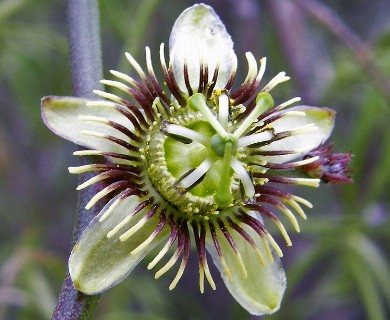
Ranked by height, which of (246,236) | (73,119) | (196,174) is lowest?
(246,236)

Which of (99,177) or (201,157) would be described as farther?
(201,157)

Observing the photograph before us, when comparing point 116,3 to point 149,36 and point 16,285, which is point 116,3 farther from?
point 16,285

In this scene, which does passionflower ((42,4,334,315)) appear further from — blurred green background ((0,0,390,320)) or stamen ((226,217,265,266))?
blurred green background ((0,0,390,320))

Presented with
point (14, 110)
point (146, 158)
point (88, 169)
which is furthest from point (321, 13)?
point (14, 110)

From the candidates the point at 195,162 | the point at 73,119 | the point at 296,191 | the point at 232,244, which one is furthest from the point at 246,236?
the point at 296,191

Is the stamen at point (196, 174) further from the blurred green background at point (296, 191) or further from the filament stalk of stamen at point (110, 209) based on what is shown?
the blurred green background at point (296, 191)

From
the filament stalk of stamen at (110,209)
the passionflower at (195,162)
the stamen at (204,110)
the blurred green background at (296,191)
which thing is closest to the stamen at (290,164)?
the passionflower at (195,162)

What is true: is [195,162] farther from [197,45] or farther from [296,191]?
[296,191]

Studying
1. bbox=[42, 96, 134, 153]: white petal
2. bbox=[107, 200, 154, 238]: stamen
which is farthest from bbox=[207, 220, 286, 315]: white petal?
bbox=[42, 96, 134, 153]: white petal
